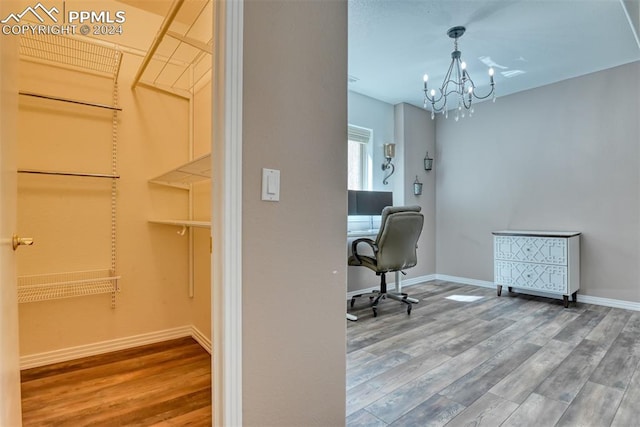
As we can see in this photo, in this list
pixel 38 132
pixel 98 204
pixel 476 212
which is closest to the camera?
pixel 38 132

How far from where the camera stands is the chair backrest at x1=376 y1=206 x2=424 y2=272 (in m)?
3.02

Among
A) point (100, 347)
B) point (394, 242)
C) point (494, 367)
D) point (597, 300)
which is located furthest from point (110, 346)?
point (597, 300)

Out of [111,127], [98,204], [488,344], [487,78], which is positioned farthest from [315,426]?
[487,78]

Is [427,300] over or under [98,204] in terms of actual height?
under

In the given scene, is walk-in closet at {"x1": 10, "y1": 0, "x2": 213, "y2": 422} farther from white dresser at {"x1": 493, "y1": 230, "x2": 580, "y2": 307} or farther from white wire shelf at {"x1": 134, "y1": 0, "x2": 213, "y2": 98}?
white dresser at {"x1": 493, "y1": 230, "x2": 580, "y2": 307}

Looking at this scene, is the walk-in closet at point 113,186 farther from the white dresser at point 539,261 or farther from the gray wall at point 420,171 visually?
the white dresser at point 539,261

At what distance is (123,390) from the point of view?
1.78m

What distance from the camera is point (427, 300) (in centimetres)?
365

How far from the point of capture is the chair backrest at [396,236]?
9.91 feet

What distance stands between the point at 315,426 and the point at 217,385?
44cm

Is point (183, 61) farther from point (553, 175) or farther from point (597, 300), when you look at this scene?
point (597, 300)

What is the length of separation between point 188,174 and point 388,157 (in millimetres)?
2861

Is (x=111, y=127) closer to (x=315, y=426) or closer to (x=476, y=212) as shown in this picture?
(x=315, y=426)

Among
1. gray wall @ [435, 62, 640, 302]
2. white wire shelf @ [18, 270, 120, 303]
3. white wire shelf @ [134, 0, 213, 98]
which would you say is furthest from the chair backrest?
white wire shelf @ [18, 270, 120, 303]
